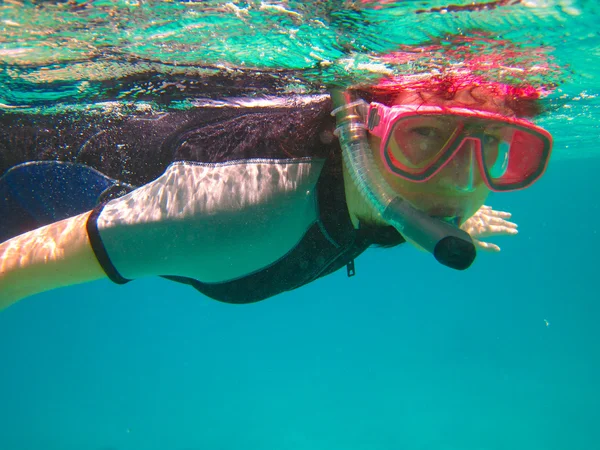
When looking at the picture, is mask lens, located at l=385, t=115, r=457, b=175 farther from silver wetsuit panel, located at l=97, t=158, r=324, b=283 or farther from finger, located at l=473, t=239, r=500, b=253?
finger, located at l=473, t=239, r=500, b=253

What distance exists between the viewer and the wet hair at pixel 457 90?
3271mm

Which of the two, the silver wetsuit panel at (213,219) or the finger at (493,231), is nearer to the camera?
the silver wetsuit panel at (213,219)

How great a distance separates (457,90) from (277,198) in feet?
6.42

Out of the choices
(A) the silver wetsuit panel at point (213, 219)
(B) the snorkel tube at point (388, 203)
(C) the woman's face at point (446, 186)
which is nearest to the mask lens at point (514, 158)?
(C) the woman's face at point (446, 186)

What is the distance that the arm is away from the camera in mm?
2045

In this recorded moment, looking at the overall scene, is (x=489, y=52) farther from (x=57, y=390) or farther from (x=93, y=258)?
(x=57, y=390)

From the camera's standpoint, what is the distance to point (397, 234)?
278cm

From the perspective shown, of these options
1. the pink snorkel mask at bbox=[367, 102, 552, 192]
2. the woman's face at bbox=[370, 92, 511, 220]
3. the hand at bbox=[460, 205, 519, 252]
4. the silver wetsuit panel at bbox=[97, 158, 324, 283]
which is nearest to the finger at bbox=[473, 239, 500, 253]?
the hand at bbox=[460, 205, 519, 252]

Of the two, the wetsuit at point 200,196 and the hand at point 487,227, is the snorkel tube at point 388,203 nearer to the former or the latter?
the wetsuit at point 200,196

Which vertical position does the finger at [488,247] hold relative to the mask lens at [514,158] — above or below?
below

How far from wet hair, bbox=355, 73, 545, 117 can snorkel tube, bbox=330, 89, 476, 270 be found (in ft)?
2.03

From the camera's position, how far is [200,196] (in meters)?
2.33

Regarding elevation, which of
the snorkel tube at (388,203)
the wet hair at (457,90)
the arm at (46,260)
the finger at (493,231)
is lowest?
the finger at (493,231)

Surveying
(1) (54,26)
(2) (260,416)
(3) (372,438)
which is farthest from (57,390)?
(1) (54,26)
